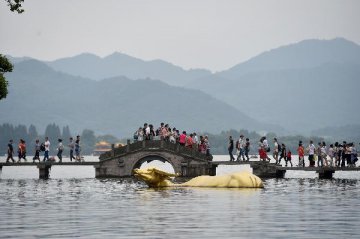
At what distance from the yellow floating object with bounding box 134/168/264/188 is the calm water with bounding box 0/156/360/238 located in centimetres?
291

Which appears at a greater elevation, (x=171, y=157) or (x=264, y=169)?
(x=171, y=157)

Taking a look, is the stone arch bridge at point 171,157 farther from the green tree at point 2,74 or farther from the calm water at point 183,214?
the calm water at point 183,214

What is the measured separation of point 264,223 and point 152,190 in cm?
2345

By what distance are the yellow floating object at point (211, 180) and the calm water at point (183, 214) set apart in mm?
2908

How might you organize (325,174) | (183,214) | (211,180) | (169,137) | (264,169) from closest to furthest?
(183,214)
(211,180)
(325,174)
(264,169)
(169,137)

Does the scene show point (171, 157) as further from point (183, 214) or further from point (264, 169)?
point (183, 214)

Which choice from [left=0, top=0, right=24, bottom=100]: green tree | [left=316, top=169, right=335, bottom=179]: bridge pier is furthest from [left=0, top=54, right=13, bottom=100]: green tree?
[left=316, top=169, right=335, bottom=179]: bridge pier

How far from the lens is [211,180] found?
190ft

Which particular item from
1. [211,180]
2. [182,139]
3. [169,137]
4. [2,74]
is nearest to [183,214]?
[211,180]

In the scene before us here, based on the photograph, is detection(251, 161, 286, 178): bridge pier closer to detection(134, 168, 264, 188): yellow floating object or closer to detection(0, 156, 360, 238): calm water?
detection(134, 168, 264, 188): yellow floating object

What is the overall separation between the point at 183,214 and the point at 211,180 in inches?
859

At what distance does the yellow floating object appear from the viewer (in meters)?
56.4

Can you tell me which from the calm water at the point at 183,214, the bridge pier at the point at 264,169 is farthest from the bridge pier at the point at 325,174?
the calm water at the point at 183,214

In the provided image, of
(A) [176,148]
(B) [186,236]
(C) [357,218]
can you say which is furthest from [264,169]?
(B) [186,236]
